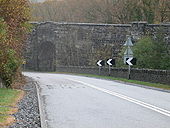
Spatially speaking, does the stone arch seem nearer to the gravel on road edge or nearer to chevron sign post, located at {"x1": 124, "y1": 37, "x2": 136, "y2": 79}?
chevron sign post, located at {"x1": 124, "y1": 37, "x2": 136, "y2": 79}

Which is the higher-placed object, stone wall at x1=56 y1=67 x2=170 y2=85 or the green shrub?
the green shrub

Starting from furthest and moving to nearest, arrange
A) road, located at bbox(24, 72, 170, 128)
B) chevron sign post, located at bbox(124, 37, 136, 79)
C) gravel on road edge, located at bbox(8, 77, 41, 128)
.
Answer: chevron sign post, located at bbox(124, 37, 136, 79) < road, located at bbox(24, 72, 170, 128) < gravel on road edge, located at bbox(8, 77, 41, 128)

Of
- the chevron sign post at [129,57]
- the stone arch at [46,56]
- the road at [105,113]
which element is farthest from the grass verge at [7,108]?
the stone arch at [46,56]

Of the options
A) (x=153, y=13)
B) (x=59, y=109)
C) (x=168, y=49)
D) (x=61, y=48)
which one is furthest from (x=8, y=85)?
(x=153, y=13)

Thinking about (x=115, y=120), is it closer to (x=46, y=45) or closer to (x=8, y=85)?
(x=8, y=85)

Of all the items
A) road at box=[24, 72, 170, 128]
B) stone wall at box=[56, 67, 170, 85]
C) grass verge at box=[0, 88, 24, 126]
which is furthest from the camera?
stone wall at box=[56, 67, 170, 85]

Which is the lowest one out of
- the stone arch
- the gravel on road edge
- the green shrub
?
the stone arch

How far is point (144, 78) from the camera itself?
95.6ft

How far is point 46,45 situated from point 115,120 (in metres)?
49.6

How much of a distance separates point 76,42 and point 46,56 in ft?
17.2

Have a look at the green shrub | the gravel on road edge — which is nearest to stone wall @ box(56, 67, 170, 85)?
the green shrub

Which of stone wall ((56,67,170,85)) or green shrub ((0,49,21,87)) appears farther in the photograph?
stone wall ((56,67,170,85))

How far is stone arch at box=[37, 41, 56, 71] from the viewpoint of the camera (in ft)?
192

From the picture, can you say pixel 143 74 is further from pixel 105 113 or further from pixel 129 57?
pixel 105 113
